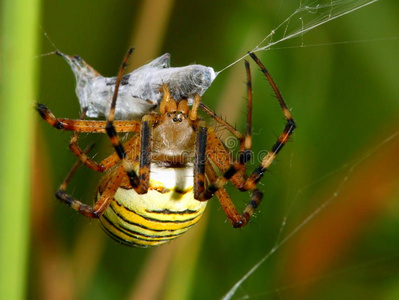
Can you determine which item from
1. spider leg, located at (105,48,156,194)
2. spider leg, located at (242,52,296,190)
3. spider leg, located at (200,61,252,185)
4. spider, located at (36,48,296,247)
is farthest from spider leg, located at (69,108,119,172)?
spider leg, located at (242,52,296,190)

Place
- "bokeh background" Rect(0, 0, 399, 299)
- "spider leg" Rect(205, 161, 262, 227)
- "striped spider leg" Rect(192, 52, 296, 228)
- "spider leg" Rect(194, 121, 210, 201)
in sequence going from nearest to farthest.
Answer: "striped spider leg" Rect(192, 52, 296, 228) < "spider leg" Rect(194, 121, 210, 201) < "spider leg" Rect(205, 161, 262, 227) < "bokeh background" Rect(0, 0, 399, 299)

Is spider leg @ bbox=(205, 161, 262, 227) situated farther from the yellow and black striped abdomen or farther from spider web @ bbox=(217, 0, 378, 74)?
spider web @ bbox=(217, 0, 378, 74)

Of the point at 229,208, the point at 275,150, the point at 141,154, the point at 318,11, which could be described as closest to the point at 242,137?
the point at 275,150

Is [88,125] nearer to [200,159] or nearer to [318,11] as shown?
[200,159]

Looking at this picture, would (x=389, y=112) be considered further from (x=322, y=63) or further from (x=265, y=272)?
(x=265, y=272)

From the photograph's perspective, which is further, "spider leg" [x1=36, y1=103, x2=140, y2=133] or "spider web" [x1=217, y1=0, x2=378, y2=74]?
"spider leg" [x1=36, y1=103, x2=140, y2=133]

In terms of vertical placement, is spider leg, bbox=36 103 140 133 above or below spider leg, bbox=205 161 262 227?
above
